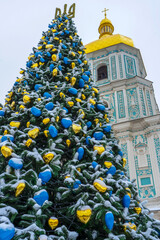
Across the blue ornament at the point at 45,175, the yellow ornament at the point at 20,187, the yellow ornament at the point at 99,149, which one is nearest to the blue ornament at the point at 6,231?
the yellow ornament at the point at 20,187

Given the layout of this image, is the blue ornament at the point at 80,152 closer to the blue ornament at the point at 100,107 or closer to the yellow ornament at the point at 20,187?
the yellow ornament at the point at 20,187

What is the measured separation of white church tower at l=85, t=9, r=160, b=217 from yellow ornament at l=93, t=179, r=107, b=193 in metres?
7.64

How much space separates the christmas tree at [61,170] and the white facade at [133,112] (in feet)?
23.8

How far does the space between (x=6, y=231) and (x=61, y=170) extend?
2.99ft

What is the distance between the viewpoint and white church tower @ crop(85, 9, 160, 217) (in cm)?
1005

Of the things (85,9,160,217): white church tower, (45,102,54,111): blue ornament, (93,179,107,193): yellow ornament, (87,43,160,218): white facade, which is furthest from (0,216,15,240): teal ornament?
(87,43,160,218): white facade

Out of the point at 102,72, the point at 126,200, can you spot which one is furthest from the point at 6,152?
the point at 102,72

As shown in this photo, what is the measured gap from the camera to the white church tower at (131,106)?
10055 millimetres

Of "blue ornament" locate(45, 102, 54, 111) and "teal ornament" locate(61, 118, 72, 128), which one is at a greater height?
"blue ornament" locate(45, 102, 54, 111)

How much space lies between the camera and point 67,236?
182 centimetres

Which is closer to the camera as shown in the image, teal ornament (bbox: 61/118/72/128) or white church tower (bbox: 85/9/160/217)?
teal ornament (bbox: 61/118/72/128)

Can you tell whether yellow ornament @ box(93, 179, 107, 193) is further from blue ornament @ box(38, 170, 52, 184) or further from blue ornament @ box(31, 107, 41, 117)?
blue ornament @ box(31, 107, 41, 117)

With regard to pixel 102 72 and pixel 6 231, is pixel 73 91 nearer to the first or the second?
pixel 6 231

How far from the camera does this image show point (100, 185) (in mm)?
1949
